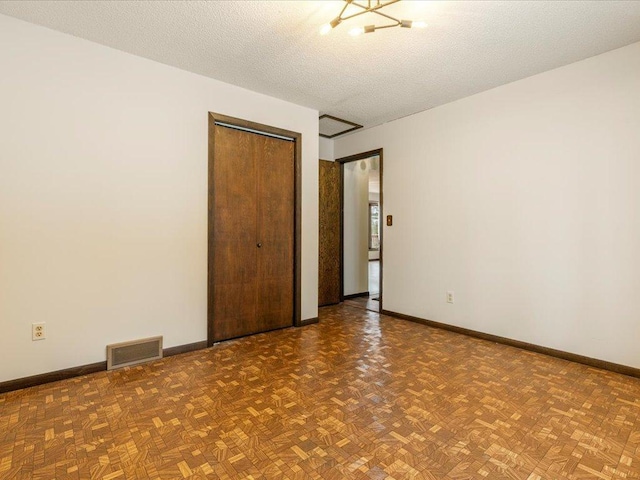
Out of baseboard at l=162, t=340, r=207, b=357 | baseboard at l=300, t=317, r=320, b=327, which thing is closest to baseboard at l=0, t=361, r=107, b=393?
baseboard at l=162, t=340, r=207, b=357

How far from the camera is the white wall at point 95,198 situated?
238cm

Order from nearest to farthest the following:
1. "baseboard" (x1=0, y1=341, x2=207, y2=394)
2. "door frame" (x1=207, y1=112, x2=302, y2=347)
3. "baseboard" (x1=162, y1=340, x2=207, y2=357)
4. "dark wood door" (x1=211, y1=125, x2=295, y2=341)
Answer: "baseboard" (x1=0, y1=341, x2=207, y2=394) < "baseboard" (x1=162, y1=340, x2=207, y2=357) < "door frame" (x1=207, y1=112, x2=302, y2=347) < "dark wood door" (x1=211, y1=125, x2=295, y2=341)

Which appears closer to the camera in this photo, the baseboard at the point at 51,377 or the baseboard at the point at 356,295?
the baseboard at the point at 51,377

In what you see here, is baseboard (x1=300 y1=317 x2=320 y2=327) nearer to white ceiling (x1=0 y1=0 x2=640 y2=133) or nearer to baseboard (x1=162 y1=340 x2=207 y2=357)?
baseboard (x1=162 y1=340 x2=207 y2=357)

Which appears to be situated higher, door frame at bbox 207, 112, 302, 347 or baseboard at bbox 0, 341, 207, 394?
door frame at bbox 207, 112, 302, 347

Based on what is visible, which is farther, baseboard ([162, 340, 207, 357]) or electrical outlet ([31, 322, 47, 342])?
baseboard ([162, 340, 207, 357])

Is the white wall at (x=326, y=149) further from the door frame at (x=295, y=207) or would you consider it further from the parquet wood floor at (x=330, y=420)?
the parquet wood floor at (x=330, y=420)

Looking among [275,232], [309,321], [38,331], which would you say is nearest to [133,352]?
[38,331]

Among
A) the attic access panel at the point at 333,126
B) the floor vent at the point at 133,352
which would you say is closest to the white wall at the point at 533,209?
the attic access panel at the point at 333,126

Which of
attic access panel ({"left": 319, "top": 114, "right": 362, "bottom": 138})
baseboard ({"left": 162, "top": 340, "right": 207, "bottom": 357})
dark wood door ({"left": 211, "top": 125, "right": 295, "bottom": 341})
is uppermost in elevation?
attic access panel ({"left": 319, "top": 114, "right": 362, "bottom": 138})

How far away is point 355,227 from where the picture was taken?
553 centimetres

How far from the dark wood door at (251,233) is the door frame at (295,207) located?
0.04 meters

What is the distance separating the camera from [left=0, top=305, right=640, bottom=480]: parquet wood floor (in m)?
1.60

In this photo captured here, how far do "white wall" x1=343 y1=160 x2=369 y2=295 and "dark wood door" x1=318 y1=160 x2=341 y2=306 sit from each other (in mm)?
197
